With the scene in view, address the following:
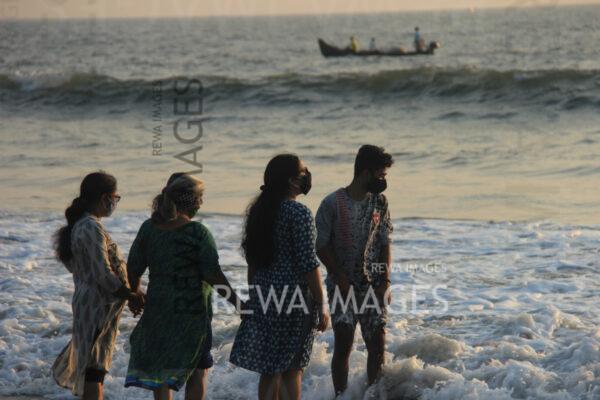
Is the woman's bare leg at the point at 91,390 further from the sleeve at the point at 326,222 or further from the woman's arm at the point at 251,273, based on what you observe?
the sleeve at the point at 326,222

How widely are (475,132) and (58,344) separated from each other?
604 inches

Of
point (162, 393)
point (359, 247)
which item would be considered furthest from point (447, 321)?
point (162, 393)

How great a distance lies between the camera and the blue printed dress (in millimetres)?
4781

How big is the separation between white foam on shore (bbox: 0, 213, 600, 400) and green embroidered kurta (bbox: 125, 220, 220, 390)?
141 centimetres

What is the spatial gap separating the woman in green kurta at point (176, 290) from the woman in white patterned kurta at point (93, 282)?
0.66 feet

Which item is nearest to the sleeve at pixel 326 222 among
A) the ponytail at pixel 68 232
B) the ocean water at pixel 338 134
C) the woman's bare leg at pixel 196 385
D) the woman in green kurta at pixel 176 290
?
the woman in green kurta at pixel 176 290

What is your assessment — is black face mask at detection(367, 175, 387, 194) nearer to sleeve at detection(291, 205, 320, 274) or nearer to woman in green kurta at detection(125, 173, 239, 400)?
sleeve at detection(291, 205, 320, 274)

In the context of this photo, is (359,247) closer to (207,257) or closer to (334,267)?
(334,267)

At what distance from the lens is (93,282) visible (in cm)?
496

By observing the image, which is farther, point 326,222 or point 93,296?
point 326,222

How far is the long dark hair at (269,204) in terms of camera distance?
15.8 ft

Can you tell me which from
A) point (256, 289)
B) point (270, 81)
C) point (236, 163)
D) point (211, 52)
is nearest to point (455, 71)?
point (270, 81)

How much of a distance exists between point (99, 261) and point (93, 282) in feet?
0.41

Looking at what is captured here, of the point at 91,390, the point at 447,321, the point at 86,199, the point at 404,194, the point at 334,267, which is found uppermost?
the point at 86,199
